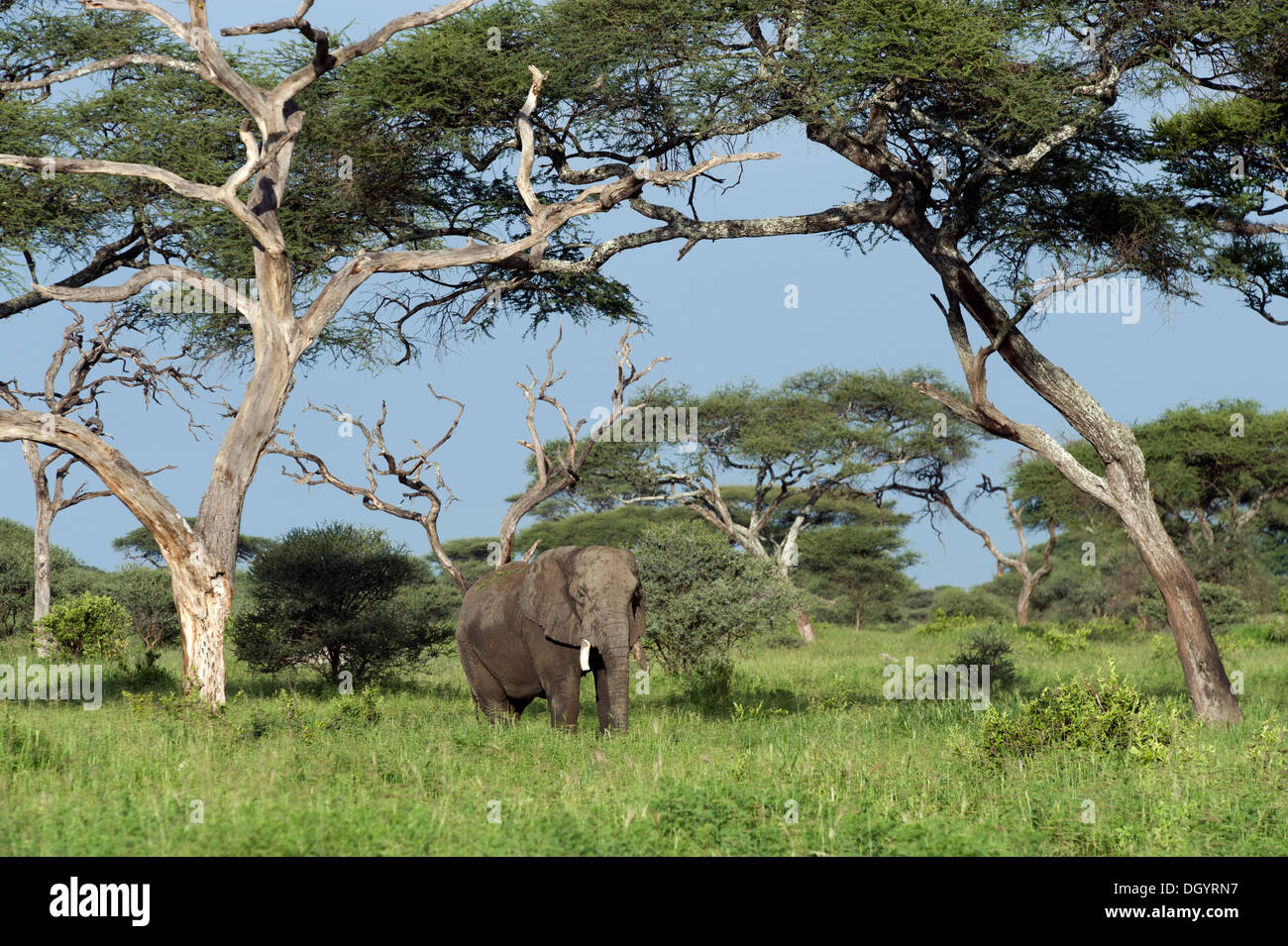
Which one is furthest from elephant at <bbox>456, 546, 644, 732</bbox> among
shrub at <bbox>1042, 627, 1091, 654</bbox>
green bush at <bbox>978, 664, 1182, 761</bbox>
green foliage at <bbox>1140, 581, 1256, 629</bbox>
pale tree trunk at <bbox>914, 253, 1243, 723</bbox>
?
green foliage at <bbox>1140, 581, 1256, 629</bbox>

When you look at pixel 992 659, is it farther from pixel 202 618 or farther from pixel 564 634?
pixel 202 618

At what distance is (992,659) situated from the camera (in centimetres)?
1891

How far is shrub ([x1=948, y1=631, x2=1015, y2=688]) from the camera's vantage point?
18.3 m

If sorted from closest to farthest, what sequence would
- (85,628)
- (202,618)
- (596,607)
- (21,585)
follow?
(596,607)
(202,618)
(85,628)
(21,585)

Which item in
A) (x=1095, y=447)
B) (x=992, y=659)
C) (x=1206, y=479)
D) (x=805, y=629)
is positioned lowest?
(x=992, y=659)

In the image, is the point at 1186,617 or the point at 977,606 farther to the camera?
the point at 977,606

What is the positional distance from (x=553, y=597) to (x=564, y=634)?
16.5 inches

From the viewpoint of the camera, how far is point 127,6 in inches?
537

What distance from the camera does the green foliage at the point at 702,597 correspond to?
16.1m

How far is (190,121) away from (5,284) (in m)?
3.52

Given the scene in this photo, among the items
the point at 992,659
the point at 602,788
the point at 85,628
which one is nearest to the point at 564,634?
the point at 602,788

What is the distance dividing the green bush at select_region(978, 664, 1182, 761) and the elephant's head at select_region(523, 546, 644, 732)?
3.34 meters

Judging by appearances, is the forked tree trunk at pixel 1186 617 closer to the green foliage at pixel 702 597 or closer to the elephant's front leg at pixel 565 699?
the green foliage at pixel 702 597

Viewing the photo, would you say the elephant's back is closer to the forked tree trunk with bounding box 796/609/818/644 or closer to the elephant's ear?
the elephant's ear
